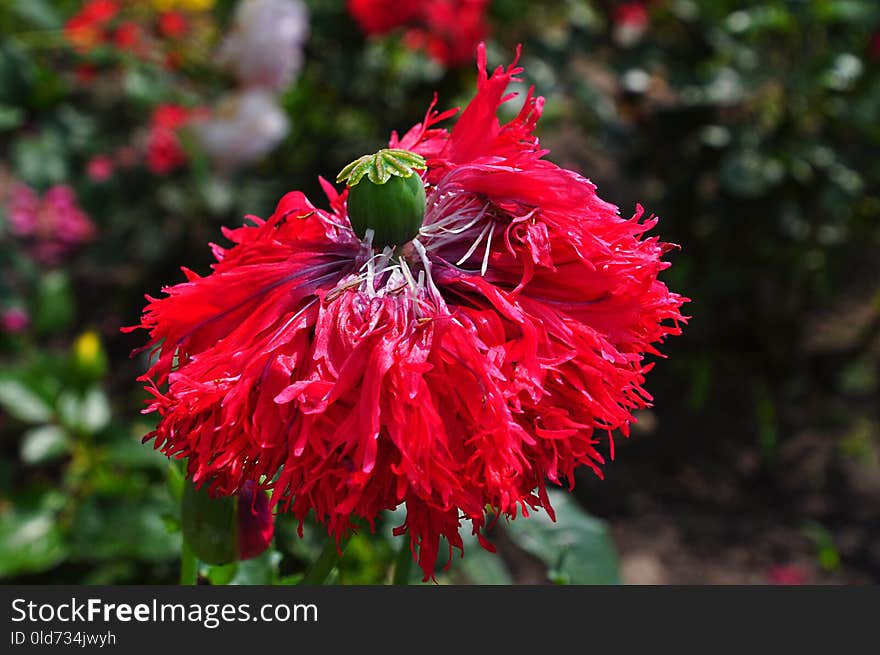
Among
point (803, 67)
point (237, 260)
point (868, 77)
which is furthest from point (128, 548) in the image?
point (868, 77)

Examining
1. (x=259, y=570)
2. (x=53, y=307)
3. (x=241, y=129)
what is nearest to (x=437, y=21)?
(x=241, y=129)

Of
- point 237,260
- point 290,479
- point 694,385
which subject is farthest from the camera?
point 694,385

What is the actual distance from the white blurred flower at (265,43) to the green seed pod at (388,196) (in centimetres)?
151

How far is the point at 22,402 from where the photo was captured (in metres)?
1.71

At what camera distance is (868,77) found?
228cm

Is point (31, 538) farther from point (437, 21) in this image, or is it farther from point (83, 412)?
point (437, 21)

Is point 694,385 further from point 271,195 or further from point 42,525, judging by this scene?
point 42,525

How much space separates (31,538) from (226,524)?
0.98 meters

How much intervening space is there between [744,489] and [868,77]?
102 cm

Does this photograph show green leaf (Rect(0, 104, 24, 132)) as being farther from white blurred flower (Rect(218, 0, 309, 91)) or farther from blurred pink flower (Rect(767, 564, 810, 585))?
blurred pink flower (Rect(767, 564, 810, 585))

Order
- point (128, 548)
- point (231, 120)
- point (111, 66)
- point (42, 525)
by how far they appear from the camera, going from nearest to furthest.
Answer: point (128, 548) < point (42, 525) < point (111, 66) < point (231, 120)

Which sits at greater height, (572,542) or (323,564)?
(323,564)

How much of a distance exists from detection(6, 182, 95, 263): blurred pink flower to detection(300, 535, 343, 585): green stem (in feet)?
6.10

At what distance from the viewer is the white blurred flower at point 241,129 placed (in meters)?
2.15
